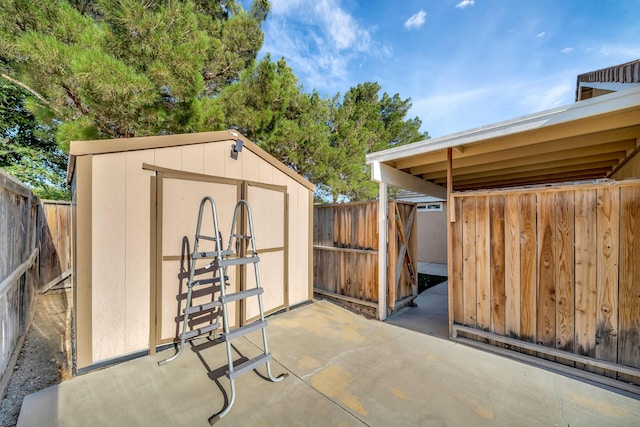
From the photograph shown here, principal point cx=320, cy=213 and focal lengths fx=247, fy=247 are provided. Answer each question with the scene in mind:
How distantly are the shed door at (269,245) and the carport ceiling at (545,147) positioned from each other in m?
1.60

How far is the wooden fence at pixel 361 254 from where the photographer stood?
427cm

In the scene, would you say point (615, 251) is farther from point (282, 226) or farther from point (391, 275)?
point (282, 226)

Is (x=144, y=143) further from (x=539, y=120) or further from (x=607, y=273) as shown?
(x=607, y=273)

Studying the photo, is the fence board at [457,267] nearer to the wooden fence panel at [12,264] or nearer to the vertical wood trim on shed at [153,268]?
the vertical wood trim on shed at [153,268]

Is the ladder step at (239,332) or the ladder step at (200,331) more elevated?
the ladder step at (239,332)

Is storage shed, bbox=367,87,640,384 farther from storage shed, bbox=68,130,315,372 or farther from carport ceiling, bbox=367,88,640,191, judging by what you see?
storage shed, bbox=68,130,315,372

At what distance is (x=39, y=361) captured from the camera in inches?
109

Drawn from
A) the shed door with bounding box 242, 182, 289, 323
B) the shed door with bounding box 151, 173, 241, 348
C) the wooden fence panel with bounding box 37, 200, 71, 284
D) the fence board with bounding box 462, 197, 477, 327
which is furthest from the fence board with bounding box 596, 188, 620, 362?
the wooden fence panel with bounding box 37, 200, 71, 284

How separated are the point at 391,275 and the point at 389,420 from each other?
2460mm

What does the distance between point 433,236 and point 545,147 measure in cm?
735

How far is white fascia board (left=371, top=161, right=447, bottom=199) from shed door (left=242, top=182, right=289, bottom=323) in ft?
4.75

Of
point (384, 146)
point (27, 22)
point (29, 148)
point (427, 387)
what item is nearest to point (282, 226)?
point (427, 387)

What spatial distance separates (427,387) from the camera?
2129 mm

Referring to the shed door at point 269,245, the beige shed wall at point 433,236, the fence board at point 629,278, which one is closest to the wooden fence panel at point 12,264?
the shed door at point 269,245
